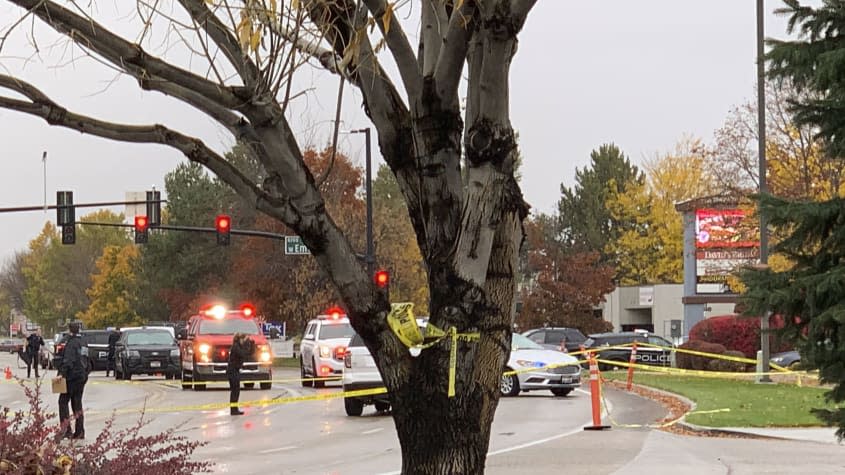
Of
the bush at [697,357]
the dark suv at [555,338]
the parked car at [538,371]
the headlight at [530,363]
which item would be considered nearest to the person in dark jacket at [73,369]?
the parked car at [538,371]

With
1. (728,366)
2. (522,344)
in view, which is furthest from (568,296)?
(522,344)

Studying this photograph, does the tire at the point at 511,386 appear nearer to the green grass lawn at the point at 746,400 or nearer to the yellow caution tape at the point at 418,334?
the green grass lawn at the point at 746,400

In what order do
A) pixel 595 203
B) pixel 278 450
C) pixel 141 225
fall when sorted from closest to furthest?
pixel 278 450 < pixel 141 225 < pixel 595 203

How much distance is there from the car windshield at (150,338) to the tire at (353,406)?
797 inches

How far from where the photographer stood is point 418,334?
23.3ft

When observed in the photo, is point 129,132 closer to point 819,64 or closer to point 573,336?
point 819,64

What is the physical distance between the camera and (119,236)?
130 metres

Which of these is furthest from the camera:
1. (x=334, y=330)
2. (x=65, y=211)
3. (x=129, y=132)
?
(x=65, y=211)

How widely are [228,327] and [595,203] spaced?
213 feet

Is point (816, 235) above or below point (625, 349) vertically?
above

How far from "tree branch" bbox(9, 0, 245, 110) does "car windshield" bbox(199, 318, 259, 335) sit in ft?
93.5

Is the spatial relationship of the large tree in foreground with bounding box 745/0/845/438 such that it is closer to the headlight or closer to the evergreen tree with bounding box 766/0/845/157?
the evergreen tree with bounding box 766/0/845/157

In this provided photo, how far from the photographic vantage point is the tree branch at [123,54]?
21.5 ft

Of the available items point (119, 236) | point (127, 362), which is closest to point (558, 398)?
point (127, 362)
